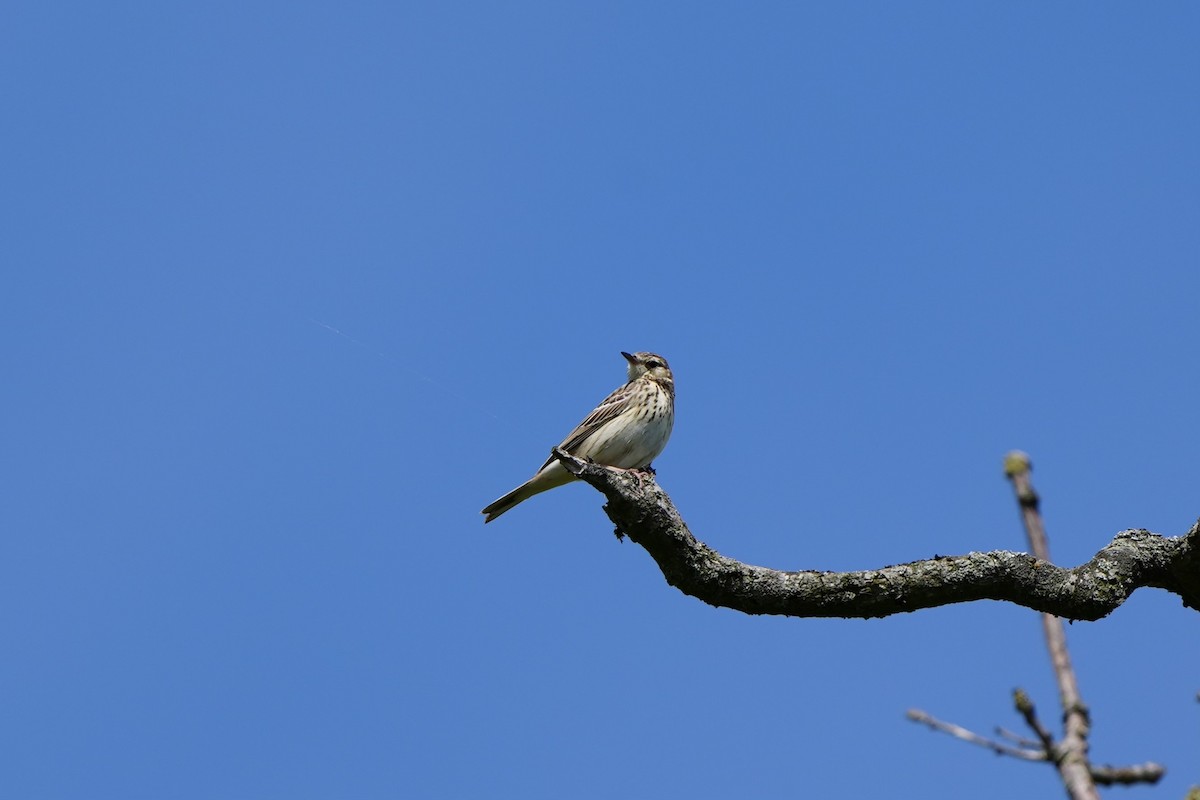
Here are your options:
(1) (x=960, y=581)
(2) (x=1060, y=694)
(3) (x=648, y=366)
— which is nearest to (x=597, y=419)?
(3) (x=648, y=366)

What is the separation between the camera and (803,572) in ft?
19.5

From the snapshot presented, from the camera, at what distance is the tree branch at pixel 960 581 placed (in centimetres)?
586

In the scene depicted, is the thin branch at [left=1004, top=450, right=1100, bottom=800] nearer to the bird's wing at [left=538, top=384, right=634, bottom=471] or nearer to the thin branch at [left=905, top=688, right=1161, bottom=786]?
the thin branch at [left=905, top=688, right=1161, bottom=786]

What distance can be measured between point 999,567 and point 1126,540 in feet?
2.02

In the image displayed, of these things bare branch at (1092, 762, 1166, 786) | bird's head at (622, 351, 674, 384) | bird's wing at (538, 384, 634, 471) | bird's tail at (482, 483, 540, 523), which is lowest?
bare branch at (1092, 762, 1166, 786)

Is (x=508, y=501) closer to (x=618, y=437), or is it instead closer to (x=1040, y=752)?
(x=618, y=437)

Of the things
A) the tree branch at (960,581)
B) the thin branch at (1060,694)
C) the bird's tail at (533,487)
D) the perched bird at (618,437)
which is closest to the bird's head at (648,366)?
the perched bird at (618,437)

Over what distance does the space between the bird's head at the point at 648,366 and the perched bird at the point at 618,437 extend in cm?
94

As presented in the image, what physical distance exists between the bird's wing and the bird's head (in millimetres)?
1042

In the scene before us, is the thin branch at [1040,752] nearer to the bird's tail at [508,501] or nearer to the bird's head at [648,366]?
the bird's tail at [508,501]

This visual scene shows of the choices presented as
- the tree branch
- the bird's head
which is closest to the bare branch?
the tree branch

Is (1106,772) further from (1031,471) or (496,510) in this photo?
(496,510)

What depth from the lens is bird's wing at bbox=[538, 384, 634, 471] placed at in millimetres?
11070

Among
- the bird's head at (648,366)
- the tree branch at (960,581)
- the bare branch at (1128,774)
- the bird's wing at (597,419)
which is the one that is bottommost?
the bare branch at (1128,774)
